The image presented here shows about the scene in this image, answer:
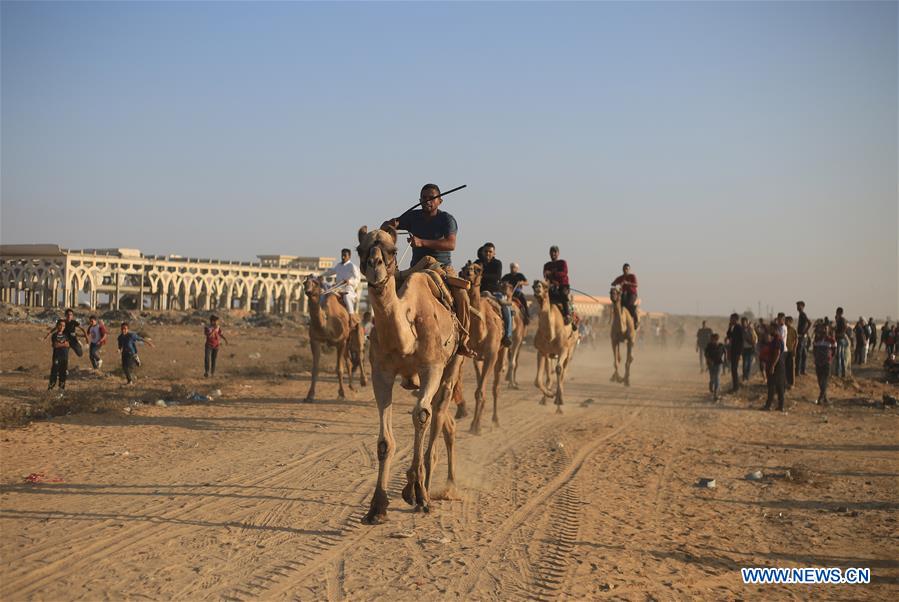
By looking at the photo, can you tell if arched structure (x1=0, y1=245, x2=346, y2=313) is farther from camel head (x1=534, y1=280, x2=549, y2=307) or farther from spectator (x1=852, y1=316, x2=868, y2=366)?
camel head (x1=534, y1=280, x2=549, y2=307)

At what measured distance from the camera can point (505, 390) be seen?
25641 millimetres

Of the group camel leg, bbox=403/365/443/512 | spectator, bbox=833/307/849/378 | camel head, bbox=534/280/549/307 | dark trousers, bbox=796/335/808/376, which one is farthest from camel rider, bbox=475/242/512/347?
spectator, bbox=833/307/849/378

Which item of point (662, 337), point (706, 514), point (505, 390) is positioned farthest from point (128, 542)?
point (662, 337)

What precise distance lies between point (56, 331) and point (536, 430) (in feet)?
39.6

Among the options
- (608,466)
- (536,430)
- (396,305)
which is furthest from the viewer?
(536,430)

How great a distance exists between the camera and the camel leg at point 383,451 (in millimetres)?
8523

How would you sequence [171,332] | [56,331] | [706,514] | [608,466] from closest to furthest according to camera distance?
1. [706,514]
2. [608,466]
3. [56,331]
4. [171,332]

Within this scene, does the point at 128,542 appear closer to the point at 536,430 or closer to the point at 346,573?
the point at 346,573

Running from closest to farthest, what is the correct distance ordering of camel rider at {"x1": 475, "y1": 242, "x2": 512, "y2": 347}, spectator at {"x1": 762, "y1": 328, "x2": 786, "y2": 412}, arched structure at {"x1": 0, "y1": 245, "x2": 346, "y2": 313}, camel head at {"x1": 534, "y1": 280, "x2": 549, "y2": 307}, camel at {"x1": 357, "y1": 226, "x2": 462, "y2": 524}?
camel at {"x1": 357, "y1": 226, "x2": 462, "y2": 524} → camel rider at {"x1": 475, "y1": 242, "x2": 512, "y2": 347} → camel head at {"x1": 534, "y1": 280, "x2": 549, "y2": 307} → spectator at {"x1": 762, "y1": 328, "x2": 786, "y2": 412} → arched structure at {"x1": 0, "y1": 245, "x2": 346, "y2": 313}

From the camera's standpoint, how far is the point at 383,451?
859 centimetres

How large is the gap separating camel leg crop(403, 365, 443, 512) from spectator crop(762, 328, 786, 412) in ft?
50.3

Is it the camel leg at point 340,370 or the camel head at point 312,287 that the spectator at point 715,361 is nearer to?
the camel leg at point 340,370

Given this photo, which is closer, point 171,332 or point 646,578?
point 646,578

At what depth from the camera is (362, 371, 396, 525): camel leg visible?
336 inches
